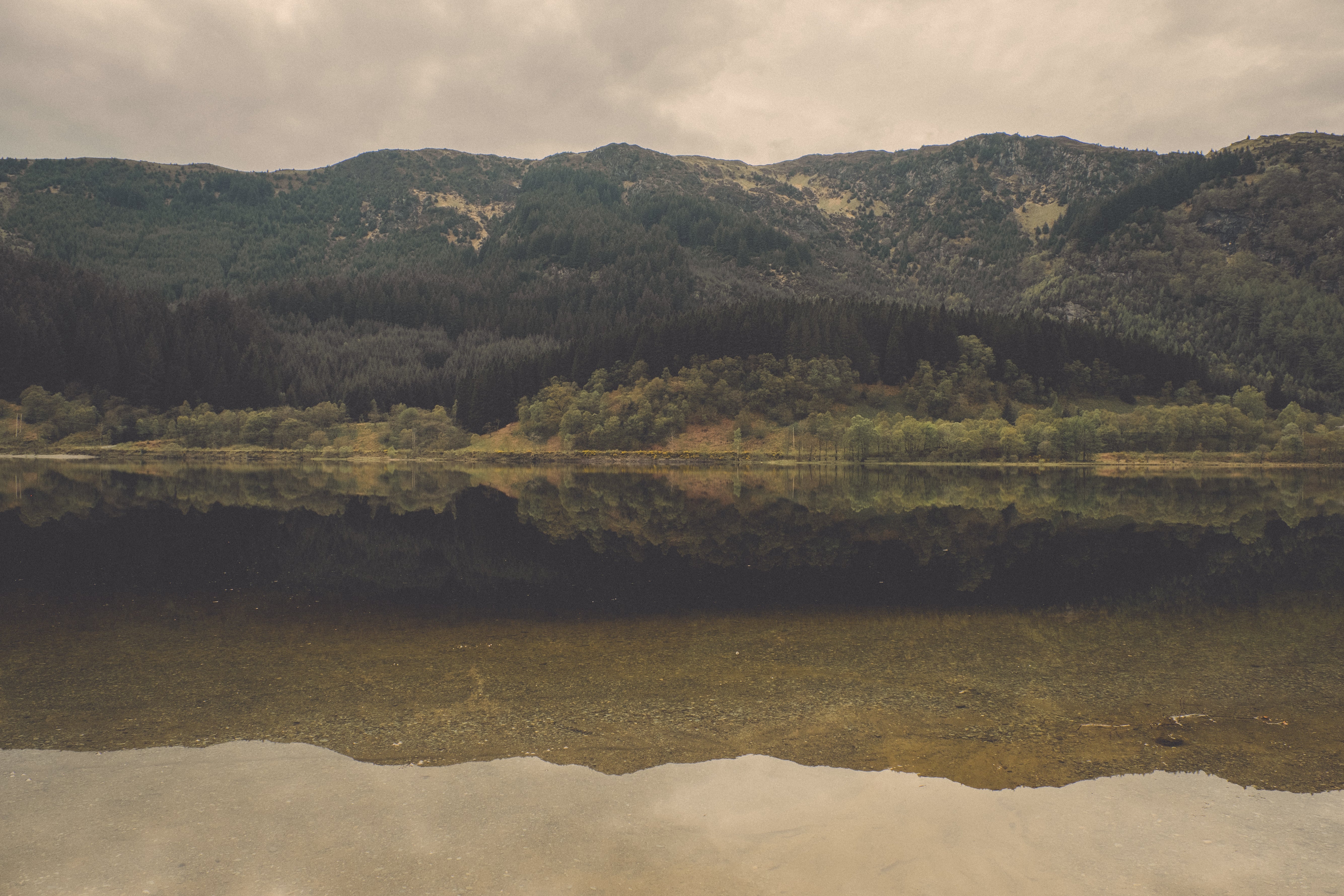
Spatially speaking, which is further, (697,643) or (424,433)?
(424,433)

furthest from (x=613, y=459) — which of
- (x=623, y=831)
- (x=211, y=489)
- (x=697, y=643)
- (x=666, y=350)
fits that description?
(x=623, y=831)

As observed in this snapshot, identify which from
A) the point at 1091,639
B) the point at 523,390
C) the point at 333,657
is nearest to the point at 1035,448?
the point at 523,390

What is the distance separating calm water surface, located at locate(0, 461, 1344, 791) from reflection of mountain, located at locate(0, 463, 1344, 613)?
0.83 ft

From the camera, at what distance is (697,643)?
16.8 meters

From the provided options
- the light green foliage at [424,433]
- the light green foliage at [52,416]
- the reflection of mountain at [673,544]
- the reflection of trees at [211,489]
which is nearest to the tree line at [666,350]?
the light green foliage at [424,433]

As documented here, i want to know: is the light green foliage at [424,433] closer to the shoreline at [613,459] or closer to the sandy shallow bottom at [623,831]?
the shoreline at [613,459]

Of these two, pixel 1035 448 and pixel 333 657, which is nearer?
pixel 333 657

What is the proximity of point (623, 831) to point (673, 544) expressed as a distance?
A: 2483 cm

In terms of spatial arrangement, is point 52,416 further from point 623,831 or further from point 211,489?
point 623,831

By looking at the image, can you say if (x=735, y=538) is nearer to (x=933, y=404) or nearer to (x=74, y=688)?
(x=74, y=688)

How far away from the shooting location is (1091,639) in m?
17.0

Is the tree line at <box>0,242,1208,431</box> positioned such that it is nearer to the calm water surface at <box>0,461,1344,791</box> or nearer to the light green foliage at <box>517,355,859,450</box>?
the light green foliage at <box>517,355,859,450</box>

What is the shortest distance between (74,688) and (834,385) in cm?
15023

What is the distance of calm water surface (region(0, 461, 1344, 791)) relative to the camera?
35.9 ft
